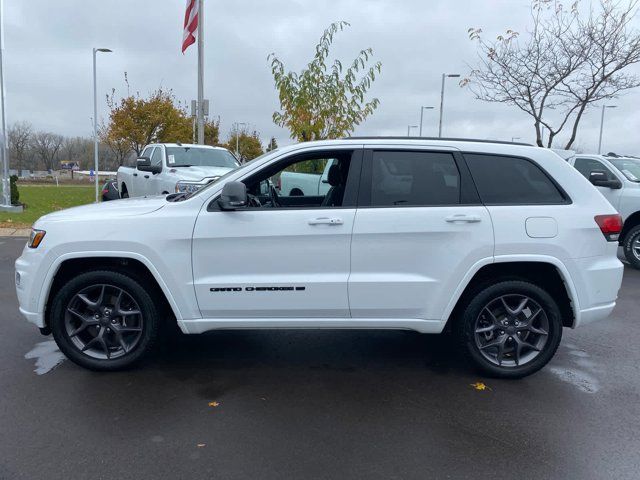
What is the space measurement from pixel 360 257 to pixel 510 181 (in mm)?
1318

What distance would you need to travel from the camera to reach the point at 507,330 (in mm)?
4258

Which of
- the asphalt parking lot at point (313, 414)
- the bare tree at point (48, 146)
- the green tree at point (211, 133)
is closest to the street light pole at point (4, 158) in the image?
the asphalt parking lot at point (313, 414)

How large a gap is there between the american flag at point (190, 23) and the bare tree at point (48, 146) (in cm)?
6387

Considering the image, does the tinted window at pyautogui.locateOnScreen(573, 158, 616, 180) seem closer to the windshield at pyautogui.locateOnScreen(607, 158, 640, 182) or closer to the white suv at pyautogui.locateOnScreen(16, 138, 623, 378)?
the windshield at pyautogui.locateOnScreen(607, 158, 640, 182)

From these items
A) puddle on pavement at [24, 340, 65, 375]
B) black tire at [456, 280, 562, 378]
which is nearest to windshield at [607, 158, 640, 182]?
black tire at [456, 280, 562, 378]

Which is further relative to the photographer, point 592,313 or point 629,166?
point 629,166

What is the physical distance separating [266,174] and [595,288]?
267 cm

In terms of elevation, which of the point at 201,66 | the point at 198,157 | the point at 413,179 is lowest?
the point at 413,179

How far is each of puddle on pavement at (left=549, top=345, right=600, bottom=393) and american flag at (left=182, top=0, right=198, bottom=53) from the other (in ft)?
49.3

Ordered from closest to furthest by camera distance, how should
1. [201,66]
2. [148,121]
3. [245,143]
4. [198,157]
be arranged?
[198,157], [201,66], [148,121], [245,143]

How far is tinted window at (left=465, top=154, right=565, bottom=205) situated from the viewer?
417cm

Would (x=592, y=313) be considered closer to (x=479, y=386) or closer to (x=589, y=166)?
(x=479, y=386)

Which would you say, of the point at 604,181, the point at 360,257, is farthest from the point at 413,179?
the point at 604,181

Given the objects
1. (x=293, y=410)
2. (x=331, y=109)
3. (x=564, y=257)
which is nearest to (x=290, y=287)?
(x=293, y=410)
